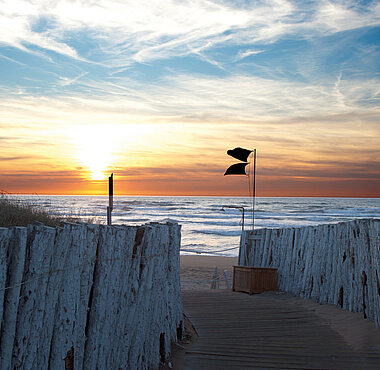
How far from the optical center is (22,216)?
24.4 ft

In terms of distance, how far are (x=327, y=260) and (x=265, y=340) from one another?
9.04 ft

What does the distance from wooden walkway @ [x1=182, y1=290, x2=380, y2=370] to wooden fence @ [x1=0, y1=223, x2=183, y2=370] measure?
0.76 metres

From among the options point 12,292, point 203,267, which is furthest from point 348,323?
point 203,267

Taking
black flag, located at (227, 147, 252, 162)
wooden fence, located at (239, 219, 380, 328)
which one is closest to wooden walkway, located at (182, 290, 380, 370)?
wooden fence, located at (239, 219, 380, 328)

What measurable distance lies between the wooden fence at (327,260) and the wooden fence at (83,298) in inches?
127

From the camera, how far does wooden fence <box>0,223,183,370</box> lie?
9.66ft

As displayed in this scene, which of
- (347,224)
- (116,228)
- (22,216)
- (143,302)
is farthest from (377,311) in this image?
(22,216)

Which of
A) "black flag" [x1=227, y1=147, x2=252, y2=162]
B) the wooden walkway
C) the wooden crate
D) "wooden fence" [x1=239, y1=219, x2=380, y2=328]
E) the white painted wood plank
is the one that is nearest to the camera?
the white painted wood plank

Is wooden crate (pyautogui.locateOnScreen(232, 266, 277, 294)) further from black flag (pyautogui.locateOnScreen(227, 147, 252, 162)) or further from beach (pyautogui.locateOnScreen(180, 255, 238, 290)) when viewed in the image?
beach (pyautogui.locateOnScreen(180, 255, 238, 290))

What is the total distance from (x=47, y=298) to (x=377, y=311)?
4.97 metres

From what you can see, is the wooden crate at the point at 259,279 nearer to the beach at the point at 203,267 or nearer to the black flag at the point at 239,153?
the black flag at the point at 239,153

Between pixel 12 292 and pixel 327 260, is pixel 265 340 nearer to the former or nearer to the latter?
pixel 327 260

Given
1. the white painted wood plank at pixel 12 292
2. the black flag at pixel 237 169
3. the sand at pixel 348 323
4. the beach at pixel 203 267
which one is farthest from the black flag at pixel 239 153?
the white painted wood plank at pixel 12 292

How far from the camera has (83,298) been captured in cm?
362
